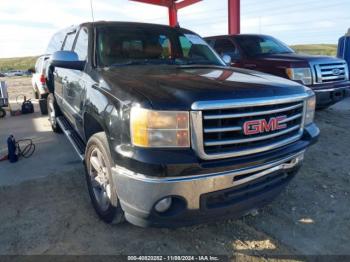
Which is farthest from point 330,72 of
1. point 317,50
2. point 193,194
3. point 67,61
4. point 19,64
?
A: point 19,64

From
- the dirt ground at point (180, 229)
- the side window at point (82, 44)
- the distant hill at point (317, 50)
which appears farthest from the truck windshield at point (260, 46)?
the distant hill at point (317, 50)

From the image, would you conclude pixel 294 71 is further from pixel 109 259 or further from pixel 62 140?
pixel 109 259

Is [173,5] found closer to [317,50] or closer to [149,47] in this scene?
[149,47]

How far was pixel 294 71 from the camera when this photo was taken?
609cm

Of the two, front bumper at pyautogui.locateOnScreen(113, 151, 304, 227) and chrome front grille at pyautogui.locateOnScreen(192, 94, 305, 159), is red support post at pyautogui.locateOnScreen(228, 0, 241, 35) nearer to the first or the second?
chrome front grille at pyautogui.locateOnScreen(192, 94, 305, 159)

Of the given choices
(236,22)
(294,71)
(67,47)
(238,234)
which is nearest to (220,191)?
(238,234)

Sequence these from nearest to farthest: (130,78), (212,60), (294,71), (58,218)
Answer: (130,78), (58,218), (212,60), (294,71)

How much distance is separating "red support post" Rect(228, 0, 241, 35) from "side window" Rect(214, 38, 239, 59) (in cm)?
321

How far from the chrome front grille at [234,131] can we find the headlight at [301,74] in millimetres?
3945

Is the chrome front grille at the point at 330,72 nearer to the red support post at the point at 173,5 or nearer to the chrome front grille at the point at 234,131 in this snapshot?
the chrome front grille at the point at 234,131

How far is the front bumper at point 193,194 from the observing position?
80.0 inches

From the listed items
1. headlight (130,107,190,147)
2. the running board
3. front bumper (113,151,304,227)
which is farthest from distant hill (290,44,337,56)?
headlight (130,107,190,147)

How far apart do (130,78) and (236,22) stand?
9.12m

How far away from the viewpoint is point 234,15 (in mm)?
10680
